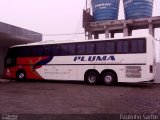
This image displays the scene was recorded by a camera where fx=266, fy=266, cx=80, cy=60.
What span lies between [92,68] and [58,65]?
8.64 feet

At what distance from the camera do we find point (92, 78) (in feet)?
53.8

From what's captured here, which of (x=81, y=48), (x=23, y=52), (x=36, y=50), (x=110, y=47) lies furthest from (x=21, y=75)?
(x=110, y=47)

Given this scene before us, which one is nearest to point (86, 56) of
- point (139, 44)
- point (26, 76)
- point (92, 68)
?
point (92, 68)

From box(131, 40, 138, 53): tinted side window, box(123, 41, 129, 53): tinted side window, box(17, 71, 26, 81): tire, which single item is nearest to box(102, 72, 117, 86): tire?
box(123, 41, 129, 53): tinted side window

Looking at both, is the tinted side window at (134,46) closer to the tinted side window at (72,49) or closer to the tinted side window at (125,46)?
the tinted side window at (125,46)

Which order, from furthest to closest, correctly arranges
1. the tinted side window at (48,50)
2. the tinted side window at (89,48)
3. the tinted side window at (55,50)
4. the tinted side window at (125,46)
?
the tinted side window at (48,50) → the tinted side window at (55,50) → the tinted side window at (89,48) → the tinted side window at (125,46)

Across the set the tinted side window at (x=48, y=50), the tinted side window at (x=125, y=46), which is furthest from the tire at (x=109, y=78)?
the tinted side window at (x=48, y=50)

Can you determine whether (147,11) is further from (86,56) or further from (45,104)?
(45,104)

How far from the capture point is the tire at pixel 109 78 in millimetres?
15555

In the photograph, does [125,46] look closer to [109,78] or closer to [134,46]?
[134,46]

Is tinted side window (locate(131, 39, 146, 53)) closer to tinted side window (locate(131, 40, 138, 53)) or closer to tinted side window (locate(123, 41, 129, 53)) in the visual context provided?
tinted side window (locate(131, 40, 138, 53))

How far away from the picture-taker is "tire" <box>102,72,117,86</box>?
1555 centimetres

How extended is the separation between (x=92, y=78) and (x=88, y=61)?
42.6 inches

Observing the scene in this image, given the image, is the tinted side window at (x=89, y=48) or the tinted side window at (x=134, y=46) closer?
the tinted side window at (x=134, y=46)
